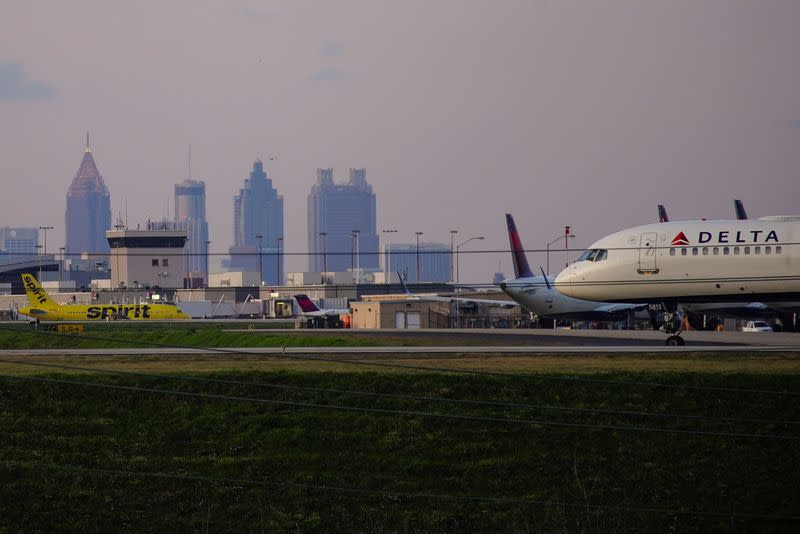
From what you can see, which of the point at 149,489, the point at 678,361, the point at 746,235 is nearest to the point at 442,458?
the point at 149,489

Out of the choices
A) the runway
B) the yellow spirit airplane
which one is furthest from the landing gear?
the yellow spirit airplane

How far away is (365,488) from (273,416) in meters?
5.91

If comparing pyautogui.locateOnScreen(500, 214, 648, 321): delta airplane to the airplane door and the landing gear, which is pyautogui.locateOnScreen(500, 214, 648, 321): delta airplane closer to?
the landing gear

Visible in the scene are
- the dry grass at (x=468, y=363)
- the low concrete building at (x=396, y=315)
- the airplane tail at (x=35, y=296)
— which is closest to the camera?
the dry grass at (x=468, y=363)

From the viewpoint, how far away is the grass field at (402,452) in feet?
104

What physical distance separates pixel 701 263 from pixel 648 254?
2528 mm

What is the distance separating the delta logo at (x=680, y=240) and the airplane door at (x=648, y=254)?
92 cm

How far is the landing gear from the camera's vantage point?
55406 mm

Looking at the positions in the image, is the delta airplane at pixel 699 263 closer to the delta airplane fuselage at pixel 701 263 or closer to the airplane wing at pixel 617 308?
the delta airplane fuselage at pixel 701 263

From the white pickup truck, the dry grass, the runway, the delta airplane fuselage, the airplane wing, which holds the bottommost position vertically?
the dry grass

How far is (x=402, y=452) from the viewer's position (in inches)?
1406

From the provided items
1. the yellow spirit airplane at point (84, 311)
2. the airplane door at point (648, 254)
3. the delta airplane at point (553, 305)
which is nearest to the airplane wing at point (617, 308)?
A: the delta airplane at point (553, 305)

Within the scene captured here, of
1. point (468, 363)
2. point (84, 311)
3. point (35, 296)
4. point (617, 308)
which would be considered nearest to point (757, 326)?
point (617, 308)

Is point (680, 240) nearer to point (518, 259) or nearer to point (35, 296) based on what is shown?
point (518, 259)
